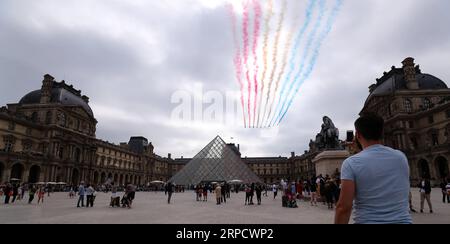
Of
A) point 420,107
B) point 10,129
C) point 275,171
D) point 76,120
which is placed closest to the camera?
point 10,129

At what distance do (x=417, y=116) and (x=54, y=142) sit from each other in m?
59.4

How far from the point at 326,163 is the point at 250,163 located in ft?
274

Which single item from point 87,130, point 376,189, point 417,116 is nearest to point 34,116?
point 87,130

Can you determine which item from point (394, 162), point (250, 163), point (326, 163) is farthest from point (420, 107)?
point (250, 163)

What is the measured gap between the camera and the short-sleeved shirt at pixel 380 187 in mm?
1717

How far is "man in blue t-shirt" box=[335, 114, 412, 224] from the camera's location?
1.71 metres

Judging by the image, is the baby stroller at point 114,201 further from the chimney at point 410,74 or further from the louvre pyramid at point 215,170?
the chimney at point 410,74

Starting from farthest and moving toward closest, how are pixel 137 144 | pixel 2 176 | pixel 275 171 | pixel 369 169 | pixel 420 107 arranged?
pixel 275 171, pixel 137 144, pixel 420 107, pixel 2 176, pixel 369 169

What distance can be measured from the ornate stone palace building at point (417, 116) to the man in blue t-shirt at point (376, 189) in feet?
137

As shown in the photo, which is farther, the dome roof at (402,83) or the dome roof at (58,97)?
the dome roof at (58,97)

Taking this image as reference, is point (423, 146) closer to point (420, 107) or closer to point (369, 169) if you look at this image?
point (420, 107)

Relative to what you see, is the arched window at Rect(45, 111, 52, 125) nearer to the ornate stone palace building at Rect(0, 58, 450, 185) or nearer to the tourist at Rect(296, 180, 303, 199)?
the ornate stone palace building at Rect(0, 58, 450, 185)

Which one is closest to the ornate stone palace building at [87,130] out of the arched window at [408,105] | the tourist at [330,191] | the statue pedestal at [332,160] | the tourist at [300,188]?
the arched window at [408,105]
